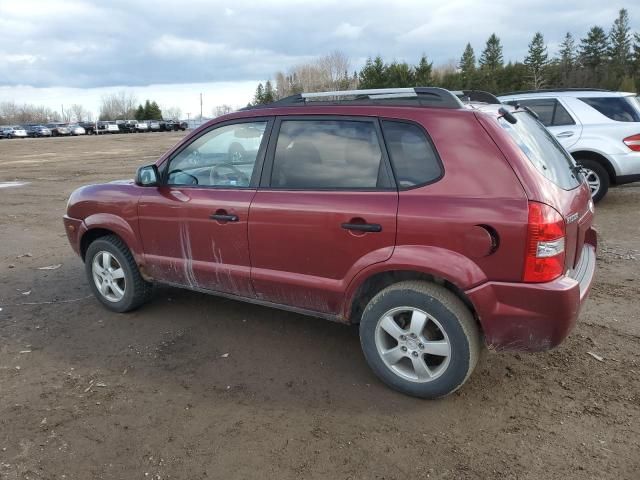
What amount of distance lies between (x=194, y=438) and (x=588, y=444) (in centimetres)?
210

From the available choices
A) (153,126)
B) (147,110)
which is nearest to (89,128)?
(153,126)

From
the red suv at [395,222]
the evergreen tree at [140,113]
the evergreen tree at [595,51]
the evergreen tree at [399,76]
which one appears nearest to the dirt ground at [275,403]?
the red suv at [395,222]

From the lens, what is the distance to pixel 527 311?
9.37 ft

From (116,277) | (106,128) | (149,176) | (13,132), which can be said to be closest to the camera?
(149,176)

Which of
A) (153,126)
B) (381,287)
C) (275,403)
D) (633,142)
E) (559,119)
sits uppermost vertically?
(559,119)

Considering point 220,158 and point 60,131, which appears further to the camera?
point 60,131

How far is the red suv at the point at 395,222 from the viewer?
Result: 2.87 m

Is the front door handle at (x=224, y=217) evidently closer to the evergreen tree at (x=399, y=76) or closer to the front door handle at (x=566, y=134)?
the front door handle at (x=566, y=134)

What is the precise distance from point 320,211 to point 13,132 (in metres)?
65.2

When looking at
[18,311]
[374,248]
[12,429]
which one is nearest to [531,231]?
[374,248]

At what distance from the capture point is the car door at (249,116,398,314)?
10.5 feet

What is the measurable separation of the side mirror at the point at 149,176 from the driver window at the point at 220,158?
104mm

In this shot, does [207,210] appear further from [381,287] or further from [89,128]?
[89,128]

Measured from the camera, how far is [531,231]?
2.77 metres
